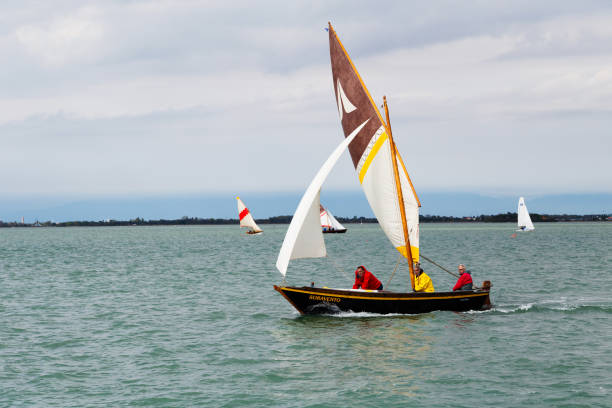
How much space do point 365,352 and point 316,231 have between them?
20.4 feet

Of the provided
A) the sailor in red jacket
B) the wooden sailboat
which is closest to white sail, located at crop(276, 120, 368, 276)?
the wooden sailboat

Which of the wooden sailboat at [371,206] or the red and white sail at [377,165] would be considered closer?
the wooden sailboat at [371,206]

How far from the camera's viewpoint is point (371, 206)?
27.3 meters

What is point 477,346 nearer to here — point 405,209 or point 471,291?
point 471,291

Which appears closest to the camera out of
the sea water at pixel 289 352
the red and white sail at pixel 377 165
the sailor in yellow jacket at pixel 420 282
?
the sea water at pixel 289 352

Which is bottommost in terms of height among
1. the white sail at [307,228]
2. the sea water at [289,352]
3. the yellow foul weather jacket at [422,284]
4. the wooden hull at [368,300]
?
the sea water at [289,352]

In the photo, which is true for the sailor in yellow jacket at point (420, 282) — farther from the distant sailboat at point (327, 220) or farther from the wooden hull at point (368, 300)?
the distant sailboat at point (327, 220)

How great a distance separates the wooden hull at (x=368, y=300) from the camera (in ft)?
81.7

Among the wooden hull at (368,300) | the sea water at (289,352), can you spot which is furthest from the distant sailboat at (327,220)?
the wooden hull at (368,300)

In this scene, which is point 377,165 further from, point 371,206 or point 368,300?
point 368,300

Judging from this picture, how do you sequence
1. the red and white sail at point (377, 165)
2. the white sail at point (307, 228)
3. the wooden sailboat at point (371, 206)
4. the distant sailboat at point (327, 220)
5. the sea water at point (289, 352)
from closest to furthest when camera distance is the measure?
the sea water at point (289, 352)
the white sail at point (307, 228)
the wooden sailboat at point (371, 206)
the red and white sail at point (377, 165)
the distant sailboat at point (327, 220)

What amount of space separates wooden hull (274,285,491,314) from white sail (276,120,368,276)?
158 centimetres

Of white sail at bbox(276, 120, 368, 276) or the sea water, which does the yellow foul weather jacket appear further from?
white sail at bbox(276, 120, 368, 276)

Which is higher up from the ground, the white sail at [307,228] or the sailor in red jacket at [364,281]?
the white sail at [307,228]
